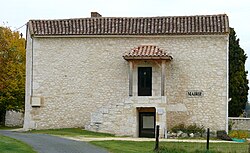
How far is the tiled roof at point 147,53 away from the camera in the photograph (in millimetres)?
33219

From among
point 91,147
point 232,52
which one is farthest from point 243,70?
point 91,147

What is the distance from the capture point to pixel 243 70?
51906mm

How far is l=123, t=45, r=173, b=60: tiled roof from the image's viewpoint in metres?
33.2

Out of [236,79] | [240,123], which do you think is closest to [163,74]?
[240,123]

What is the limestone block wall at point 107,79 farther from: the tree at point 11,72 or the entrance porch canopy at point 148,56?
the tree at point 11,72

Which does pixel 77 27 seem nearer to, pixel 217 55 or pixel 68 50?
pixel 68 50

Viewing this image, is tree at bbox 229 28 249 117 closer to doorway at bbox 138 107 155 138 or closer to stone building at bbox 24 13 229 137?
stone building at bbox 24 13 229 137

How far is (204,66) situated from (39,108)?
35.6ft

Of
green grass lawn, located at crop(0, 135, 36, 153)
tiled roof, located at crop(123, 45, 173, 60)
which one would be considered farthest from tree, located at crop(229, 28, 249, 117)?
green grass lawn, located at crop(0, 135, 36, 153)

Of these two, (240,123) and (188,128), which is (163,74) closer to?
(188,128)

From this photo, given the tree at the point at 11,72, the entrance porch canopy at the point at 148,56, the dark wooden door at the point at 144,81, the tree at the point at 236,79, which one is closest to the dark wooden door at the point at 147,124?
the dark wooden door at the point at 144,81

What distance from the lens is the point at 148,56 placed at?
3319 cm

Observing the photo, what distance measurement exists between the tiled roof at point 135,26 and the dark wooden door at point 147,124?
202 inches

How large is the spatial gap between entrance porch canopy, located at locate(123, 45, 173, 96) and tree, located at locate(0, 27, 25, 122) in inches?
580
